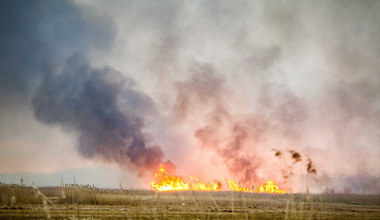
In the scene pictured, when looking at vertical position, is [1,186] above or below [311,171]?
below

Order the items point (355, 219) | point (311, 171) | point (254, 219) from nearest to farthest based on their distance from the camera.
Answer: point (311, 171) < point (254, 219) < point (355, 219)

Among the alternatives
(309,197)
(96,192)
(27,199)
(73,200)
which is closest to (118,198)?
(96,192)

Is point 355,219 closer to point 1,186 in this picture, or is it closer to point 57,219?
point 57,219

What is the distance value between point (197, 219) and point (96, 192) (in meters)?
20.0

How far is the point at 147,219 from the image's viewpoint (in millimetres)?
17312

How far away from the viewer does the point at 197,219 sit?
18.6 meters

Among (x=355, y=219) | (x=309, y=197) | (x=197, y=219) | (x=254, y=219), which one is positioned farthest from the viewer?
(x=355, y=219)

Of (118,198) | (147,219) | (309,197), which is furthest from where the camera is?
(118,198)

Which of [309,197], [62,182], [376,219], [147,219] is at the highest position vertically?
[62,182]

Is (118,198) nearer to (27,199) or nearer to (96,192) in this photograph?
(96,192)

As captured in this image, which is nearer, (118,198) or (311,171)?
(311,171)

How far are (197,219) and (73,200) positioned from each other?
17.8 meters

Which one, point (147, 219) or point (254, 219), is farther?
point (254, 219)

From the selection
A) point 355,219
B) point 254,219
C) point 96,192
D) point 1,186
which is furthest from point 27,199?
point 355,219
